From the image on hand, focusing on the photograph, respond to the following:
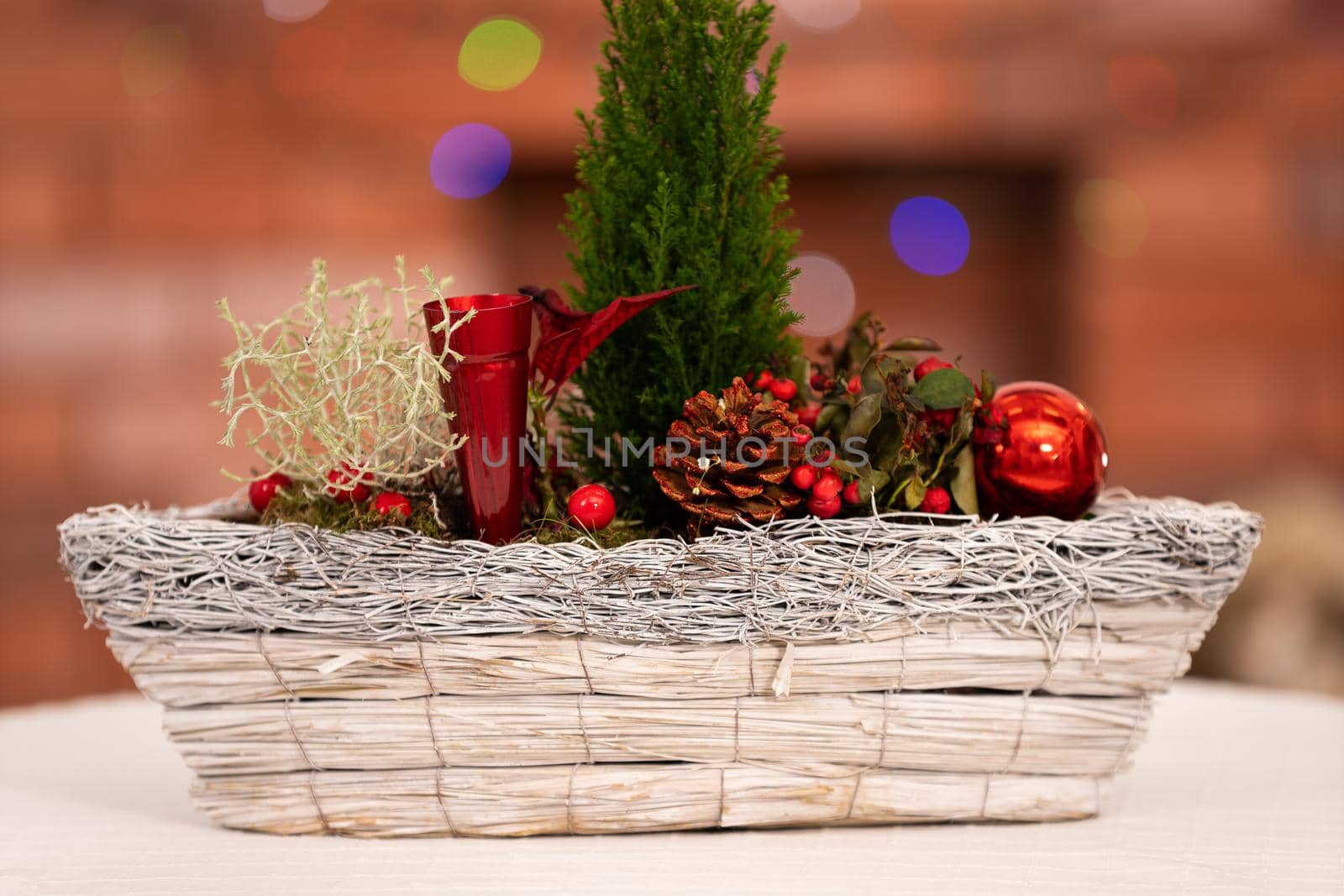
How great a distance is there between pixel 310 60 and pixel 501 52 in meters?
0.51

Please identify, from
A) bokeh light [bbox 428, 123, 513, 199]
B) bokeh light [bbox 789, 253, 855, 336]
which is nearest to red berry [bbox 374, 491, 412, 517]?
bokeh light [bbox 428, 123, 513, 199]

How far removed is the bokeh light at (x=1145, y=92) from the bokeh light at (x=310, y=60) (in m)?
2.09

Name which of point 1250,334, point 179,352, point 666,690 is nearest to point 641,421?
point 666,690

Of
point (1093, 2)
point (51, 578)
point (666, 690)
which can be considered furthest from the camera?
point (1093, 2)

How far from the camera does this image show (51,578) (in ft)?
7.90

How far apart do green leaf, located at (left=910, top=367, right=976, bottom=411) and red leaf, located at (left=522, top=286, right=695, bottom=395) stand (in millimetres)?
233

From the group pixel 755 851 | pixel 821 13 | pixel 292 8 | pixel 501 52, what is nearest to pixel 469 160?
pixel 501 52

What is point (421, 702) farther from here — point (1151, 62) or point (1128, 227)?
point (1151, 62)

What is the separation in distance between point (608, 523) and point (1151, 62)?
259 centimetres

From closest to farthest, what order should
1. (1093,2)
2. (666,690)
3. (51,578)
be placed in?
(666,690) < (51,578) < (1093,2)

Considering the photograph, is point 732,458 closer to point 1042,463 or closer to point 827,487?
point 827,487

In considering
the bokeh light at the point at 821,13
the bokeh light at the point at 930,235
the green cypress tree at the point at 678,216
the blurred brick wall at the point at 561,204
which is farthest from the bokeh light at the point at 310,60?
the green cypress tree at the point at 678,216

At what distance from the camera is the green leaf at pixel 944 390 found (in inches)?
34.6

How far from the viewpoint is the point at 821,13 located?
262 centimetres
